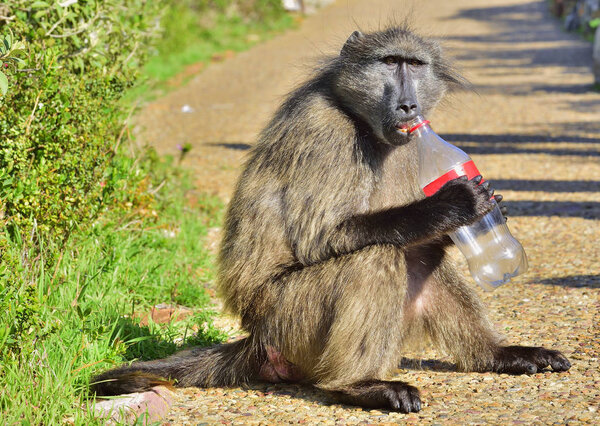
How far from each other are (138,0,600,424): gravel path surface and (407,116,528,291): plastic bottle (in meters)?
0.33

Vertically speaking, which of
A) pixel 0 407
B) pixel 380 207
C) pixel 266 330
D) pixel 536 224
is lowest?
pixel 0 407

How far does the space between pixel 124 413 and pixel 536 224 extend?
427cm

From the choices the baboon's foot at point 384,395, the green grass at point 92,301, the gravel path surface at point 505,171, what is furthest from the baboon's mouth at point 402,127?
the green grass at point 92,301

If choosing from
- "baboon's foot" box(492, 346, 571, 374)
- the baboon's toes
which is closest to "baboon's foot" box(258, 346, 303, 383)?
the baboon's toes

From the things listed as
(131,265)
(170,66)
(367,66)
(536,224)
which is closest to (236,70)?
(170,66)

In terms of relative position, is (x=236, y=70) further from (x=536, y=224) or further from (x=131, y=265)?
(x=131, y=265)

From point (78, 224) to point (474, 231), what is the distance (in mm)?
2175

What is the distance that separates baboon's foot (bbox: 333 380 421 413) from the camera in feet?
10.7

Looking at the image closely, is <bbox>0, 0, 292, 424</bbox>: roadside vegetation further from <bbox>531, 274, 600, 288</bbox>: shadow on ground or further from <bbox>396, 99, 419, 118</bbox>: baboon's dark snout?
<bbox>531, 274, 600, 288</bbox>: shadow on ground

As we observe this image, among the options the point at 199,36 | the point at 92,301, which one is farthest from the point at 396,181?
the point at 199,36

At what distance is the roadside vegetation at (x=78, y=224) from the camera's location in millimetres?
3312

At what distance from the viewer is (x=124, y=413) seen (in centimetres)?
323

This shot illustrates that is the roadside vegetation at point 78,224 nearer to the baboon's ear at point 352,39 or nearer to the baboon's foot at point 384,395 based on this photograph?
the baboon's foot at point 384,395

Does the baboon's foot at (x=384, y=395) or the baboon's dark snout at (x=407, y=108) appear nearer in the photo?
the baboon's foot at (x=384, y=395)
